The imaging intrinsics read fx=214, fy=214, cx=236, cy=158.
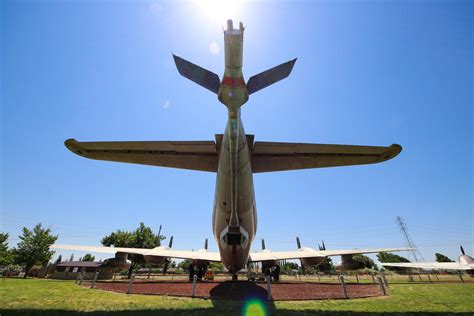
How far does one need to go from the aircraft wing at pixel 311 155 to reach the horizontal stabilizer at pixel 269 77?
124 inches

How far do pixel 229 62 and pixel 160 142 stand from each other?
384 centimetres

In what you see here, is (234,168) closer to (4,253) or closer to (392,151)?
(392,151)

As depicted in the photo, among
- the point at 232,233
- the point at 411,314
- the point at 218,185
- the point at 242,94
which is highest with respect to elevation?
the point at 242,94

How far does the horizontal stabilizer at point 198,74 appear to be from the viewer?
3.91 meters

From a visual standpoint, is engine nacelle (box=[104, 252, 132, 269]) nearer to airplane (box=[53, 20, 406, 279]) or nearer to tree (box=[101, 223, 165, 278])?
airplane (box=[53, 20, 406, 279])

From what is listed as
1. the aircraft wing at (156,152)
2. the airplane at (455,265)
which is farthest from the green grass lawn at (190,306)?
the airplane at (455,265)

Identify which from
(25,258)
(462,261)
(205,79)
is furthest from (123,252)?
(462,261)

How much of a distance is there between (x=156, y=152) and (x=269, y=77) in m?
4.51

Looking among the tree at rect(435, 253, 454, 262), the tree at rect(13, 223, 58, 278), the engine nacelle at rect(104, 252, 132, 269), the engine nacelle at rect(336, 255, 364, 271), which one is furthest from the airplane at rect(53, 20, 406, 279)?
the tree at rect(435, 253, 454, 262)

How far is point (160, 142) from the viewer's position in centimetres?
689

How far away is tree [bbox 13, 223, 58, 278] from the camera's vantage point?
2828 centimetres

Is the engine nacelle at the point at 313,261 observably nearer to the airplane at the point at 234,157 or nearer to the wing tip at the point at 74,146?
the airplane at the point at 234,157

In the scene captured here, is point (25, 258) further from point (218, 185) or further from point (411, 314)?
point (411, 314)

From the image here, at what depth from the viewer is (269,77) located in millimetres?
4488
